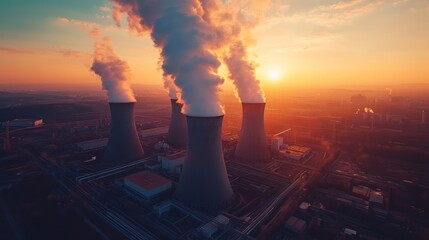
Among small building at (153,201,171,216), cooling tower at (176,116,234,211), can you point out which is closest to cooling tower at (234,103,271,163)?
cooling tower at (176,116,234,211)

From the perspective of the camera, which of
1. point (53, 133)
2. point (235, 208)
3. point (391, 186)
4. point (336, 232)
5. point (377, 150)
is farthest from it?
point (53, 133)

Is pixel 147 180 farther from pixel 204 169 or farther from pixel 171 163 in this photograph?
pixel 204 169

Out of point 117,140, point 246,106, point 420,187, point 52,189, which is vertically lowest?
point 420,187

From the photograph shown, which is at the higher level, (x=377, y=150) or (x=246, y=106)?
(x=246, y=106)

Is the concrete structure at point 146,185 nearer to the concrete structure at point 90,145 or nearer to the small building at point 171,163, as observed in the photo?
the small building at point 171,163

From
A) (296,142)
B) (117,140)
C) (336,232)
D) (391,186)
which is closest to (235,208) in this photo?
(336,232)

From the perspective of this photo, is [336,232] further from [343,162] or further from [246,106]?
[343,162]
